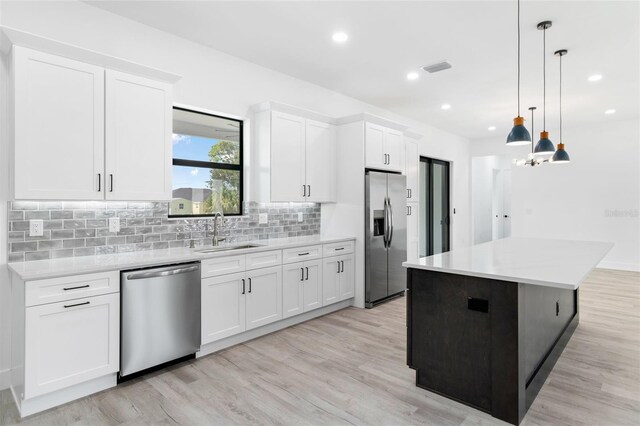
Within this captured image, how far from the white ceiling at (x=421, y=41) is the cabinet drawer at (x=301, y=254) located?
2165mm

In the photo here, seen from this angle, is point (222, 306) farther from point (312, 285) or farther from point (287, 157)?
point (287, 157)

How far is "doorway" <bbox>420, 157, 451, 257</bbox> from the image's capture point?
24.2ft

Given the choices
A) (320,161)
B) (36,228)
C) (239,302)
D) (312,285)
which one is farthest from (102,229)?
(320,161)

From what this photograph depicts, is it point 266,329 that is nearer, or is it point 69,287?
point 69,287

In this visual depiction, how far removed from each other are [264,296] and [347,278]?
1341mm

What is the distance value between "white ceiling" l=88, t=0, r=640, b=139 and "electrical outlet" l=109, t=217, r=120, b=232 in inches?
70.5

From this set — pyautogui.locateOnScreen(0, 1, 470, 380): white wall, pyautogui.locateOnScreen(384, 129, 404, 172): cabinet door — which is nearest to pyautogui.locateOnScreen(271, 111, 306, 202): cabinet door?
pyautogui.locateOnScreen(0, 1, 470, 380): white wall

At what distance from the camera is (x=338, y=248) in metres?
4.44

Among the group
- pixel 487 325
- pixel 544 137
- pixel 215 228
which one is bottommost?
pixel 487 325

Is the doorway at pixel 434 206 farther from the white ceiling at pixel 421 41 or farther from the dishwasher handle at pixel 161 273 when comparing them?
the dishwasher handle at pixel 161 273

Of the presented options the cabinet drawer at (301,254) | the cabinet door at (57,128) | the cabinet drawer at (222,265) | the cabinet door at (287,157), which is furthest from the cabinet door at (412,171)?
the cabinet door at (57,128)

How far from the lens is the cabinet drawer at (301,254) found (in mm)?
3816

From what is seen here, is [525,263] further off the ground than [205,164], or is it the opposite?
[205,164]

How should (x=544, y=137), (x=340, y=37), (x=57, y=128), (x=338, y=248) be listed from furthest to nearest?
(x=338, y=248) < (x=544, y=137) < (x=340, y=37) < (x=57, y=128)
